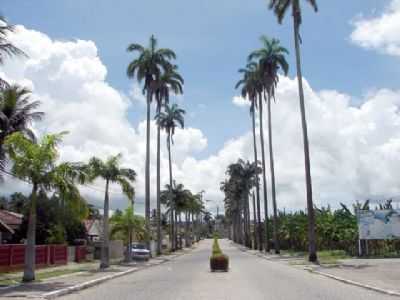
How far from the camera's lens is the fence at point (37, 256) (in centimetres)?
2862

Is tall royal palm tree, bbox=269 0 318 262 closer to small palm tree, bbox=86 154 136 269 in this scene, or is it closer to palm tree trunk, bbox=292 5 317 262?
palm tree trunk, bbox=292 5 317 262

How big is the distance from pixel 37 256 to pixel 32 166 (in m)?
11.9

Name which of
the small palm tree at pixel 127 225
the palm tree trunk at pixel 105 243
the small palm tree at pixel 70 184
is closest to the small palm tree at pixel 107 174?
the palm tree trunk at pixel 105 243

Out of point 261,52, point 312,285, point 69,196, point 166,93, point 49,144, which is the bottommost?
point 312,285

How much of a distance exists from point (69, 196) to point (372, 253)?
30256 mm

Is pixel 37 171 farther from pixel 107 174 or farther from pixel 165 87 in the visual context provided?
pixel 165 87

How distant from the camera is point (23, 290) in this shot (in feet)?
62.1

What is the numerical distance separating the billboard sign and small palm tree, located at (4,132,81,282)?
27749 mm

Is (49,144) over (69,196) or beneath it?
over

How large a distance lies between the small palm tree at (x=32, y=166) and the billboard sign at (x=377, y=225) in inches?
1092

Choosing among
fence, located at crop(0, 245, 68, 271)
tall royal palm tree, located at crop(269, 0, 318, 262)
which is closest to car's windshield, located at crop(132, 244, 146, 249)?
fence, located at crop(0, 245, 68, 271)

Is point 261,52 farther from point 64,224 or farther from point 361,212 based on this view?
point 64,224

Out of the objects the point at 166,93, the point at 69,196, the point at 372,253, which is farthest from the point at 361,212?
the point at 69,196

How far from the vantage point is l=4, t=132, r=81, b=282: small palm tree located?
22.6 metres
